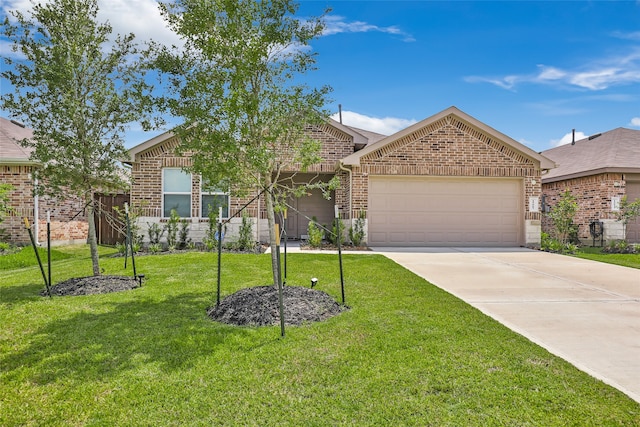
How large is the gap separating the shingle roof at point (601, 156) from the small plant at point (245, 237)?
12.6 meters

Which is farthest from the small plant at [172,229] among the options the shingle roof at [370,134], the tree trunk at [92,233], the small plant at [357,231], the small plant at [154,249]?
the shingle roof at [370,134]

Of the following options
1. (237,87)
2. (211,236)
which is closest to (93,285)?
(237,87)

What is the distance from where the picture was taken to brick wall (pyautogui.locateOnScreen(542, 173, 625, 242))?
15.1 metres

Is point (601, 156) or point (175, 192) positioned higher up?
point (601, 156)

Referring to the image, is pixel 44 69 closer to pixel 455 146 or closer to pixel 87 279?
pixel 87 279

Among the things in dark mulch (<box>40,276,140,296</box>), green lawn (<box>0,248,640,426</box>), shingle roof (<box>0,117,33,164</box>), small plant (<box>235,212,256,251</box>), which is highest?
shingle roof (<box>0,117,33,164</box>)

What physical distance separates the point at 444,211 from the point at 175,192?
933 centimetres

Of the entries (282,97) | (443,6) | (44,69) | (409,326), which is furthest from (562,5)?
(44,69)

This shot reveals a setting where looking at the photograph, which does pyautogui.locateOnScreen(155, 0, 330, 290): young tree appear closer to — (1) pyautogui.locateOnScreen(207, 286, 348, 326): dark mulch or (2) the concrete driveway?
(1) pyautogui.locateOnScreen(207, 286, 348, 326): dark mulch

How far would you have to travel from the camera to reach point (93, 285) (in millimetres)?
7277

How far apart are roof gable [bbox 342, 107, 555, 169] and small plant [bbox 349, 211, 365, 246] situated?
206 centimetres

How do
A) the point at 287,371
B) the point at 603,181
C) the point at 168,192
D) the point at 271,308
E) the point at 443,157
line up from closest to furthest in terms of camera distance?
the point at 287,371, the point at 271,308, the point at 168,192, the point at 443,157, the point at 603,181

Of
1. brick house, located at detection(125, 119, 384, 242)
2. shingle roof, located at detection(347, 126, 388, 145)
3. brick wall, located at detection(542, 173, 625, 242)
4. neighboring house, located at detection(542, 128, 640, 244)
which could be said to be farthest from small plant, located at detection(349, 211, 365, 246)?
neighboring house, located at detection(542, 128, 640, 244)

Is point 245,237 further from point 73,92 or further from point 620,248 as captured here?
point 620,248
